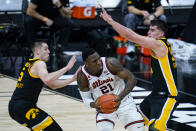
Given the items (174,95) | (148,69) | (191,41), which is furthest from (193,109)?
(191,41)

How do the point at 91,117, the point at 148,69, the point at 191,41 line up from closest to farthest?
the point at 91,117, the point at 148,69, the point at 191,41

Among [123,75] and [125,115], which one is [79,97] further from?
[123,75]

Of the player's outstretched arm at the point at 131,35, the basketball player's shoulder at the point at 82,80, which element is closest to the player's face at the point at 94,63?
the basketball player's shoulder at the point at 82,80

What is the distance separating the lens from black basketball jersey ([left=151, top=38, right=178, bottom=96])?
16.6 ft

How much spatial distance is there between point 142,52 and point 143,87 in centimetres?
335

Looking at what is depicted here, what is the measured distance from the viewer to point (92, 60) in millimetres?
4941

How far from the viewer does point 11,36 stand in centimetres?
1112

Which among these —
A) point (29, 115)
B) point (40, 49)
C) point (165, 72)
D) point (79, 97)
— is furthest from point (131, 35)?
point (79, 97)

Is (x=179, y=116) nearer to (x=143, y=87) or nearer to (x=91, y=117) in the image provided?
(x=91, y=117)

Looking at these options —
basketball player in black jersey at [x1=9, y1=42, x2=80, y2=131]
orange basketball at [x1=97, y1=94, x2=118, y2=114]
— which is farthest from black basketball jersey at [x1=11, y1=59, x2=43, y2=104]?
orange basketball at [x1=97, y1=94, x2=118, y2=114]

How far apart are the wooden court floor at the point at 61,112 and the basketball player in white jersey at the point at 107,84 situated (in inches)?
41.3

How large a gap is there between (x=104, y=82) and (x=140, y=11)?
237 inches

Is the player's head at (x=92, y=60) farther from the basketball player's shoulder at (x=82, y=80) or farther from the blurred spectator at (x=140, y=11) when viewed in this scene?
the blurred spectator at (x=140, y=11)

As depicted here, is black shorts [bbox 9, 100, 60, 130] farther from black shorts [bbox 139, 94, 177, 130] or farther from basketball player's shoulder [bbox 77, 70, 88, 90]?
black shorts [bbox 139, 94, 177, 130]
